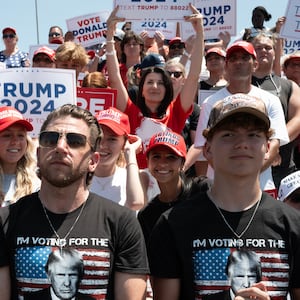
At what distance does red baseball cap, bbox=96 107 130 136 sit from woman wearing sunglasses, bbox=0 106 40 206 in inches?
21.6

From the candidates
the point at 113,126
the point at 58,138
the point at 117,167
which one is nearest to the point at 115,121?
the point at 113,126

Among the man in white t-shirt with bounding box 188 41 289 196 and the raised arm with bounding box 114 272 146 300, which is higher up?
the man in white t-shirt with bounding box 188 41 289 196

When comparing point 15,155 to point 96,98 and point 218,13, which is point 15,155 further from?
point 218,13

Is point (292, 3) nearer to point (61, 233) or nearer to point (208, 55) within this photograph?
point (208, 55)

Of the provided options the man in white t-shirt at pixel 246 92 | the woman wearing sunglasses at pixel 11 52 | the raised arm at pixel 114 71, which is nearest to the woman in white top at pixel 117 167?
the man in white t-shirt at pixel 246 92

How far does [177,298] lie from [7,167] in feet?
6.94

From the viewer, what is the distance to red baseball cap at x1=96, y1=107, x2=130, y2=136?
5031mm

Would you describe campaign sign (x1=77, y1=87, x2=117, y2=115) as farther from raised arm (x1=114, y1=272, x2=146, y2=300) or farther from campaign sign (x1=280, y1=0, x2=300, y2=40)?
campaign sign (x1=280, y1=0, x2=300, y2=40)

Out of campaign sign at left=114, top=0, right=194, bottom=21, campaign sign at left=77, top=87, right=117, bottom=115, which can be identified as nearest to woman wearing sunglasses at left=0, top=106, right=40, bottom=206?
campaign sign at left=77, top=87, right=117, bottom=115

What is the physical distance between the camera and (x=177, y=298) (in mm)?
3105

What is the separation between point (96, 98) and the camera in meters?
6.21

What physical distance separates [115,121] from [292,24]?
16.9 ft

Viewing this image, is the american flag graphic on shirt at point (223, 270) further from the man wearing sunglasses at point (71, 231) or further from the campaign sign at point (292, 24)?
the campaign sign at point (292, 24)

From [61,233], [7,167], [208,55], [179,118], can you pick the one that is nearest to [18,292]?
[61,233]
